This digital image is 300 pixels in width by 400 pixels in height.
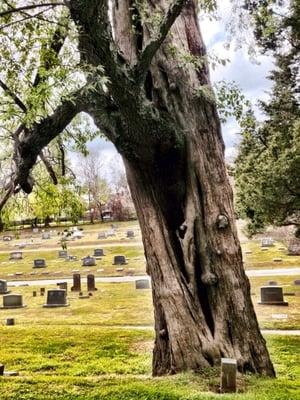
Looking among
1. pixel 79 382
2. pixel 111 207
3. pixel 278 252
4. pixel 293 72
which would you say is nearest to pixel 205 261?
pixel 79 382

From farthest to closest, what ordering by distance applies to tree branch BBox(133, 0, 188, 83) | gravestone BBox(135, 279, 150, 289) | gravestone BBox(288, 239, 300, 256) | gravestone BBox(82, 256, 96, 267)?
gravestone BBox(82, 256, 96, 267)
gravestone BBox(288, 239, 300, 256)
gravestone BBox(135, 279, 150, 289)
tree branch BBox(133, 0, 188, 83)

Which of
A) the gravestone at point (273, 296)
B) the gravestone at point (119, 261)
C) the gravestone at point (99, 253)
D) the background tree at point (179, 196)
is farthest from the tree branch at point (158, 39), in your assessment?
the gravestone at point (99, 253)

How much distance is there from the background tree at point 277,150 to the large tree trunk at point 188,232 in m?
7.45

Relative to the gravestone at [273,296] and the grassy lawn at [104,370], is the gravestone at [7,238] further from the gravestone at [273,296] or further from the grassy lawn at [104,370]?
the gravestone at [273,296]

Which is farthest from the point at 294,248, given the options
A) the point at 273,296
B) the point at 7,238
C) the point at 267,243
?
the point at 7,238

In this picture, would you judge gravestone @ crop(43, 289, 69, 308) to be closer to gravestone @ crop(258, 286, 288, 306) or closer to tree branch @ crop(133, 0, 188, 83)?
gravestone @ crop(258, 286, 288, 306)

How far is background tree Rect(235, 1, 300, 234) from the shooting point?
14867 millimetres

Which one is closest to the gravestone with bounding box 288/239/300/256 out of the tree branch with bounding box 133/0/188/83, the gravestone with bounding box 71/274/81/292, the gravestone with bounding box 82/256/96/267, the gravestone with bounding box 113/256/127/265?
the gravestone with bounding box 113/256/127/265

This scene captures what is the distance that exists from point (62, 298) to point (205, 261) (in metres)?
12.8

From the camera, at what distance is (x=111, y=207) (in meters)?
61.9

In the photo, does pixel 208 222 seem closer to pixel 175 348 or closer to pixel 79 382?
pixel 175 348

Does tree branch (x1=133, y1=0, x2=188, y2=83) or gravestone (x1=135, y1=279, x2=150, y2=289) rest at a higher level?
tree branch (x1=133, y1=0, x2=188, y2=83)

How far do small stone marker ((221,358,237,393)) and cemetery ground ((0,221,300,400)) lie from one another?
185 millimetres

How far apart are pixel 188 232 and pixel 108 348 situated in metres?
5.27
